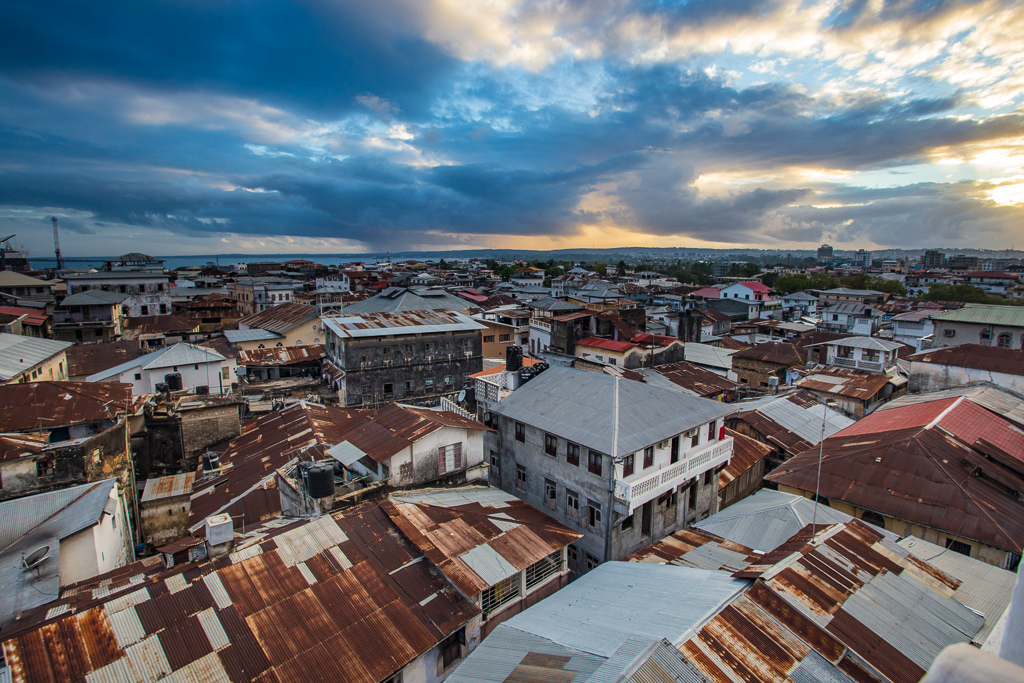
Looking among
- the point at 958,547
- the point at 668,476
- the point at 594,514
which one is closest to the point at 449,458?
the point at 594,514

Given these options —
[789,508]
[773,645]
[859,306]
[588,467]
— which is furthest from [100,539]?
[859,306]

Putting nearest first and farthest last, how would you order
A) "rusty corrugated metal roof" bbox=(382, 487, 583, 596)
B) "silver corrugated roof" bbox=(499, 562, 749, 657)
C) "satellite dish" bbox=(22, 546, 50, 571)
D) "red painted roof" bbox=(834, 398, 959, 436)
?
"silver corrugated roof" bbox=(499, 562, 749, 657) < "rusty corrugated metal roof" bbox=(382, 487, 583, 596) < "satellite dish" bbox=(22, 546, 50, 571) < "red painted roof" bbox=(834, 398, 959, 436)

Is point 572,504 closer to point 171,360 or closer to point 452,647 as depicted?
point 452,647

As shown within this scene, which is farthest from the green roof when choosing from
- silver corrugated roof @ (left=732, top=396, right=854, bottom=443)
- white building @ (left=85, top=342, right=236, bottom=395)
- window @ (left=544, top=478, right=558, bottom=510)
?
white building @ (left=85, top=342, right=236, bottom=395)

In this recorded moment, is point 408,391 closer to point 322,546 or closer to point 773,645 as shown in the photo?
point 322,546

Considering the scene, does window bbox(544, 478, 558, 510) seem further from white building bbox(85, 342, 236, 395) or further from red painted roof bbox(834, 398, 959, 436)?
white building bbox(85, 342, 236, 395)

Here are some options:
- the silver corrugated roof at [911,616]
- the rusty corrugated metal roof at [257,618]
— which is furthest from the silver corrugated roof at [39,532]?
the silver corrugated roof at [911,616]
